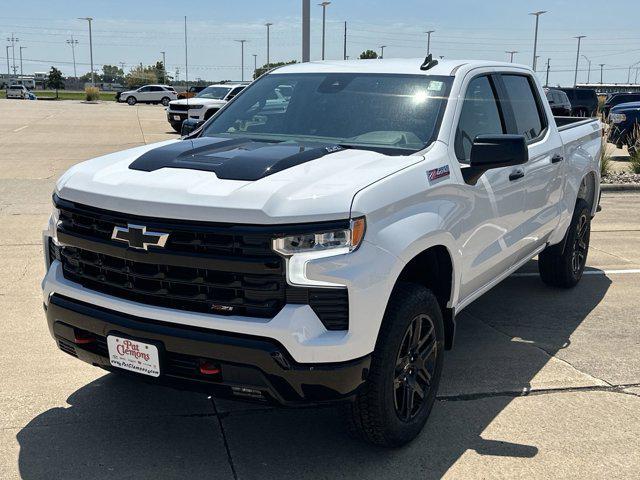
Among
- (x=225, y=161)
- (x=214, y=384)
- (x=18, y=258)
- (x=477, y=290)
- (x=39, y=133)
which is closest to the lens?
(x=214, y=384)

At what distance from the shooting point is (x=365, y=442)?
3.48 meters

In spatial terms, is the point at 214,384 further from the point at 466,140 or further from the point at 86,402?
the point at 466,140

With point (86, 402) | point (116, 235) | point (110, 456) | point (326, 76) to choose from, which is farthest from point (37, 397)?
point (326, 76)

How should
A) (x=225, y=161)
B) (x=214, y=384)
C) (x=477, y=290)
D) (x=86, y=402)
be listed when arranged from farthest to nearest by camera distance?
(x=477, y=290) < (x=86, y=402) < (x=225, y=161) < (x=214, y=384)

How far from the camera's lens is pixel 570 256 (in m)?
6.39

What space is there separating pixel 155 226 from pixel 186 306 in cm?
37

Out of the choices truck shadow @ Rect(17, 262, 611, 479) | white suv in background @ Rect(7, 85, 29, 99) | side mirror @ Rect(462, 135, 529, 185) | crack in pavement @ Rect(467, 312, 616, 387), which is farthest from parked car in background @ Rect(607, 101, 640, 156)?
white suv in background @ Rect(7, 85, 29, 99)

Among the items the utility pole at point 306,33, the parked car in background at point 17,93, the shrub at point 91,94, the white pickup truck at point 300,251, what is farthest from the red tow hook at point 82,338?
the parked car in background at point 17,93

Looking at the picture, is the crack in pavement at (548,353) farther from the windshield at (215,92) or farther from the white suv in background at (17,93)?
the white suv in background at (17,93)

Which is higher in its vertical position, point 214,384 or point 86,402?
point 214,384

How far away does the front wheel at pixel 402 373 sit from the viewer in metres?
3.21

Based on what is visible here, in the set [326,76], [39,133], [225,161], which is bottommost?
[39,133]

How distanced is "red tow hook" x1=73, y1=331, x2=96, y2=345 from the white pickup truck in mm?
17

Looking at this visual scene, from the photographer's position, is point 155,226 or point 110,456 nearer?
point 155,226
